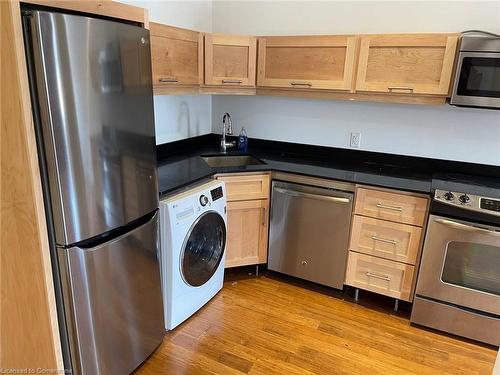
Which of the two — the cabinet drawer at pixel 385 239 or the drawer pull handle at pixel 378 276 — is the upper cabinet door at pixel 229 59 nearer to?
the cabinet drawer at pixel 385 239

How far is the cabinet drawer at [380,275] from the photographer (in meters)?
2.36

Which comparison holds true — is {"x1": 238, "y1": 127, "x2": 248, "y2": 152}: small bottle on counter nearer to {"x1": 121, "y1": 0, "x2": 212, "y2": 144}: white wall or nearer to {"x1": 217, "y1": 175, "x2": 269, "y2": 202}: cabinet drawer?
{"x1": 121, "y1": 0, "x2": 212, "y2": 144}: white wall

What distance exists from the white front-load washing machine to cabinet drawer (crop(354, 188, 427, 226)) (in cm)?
91

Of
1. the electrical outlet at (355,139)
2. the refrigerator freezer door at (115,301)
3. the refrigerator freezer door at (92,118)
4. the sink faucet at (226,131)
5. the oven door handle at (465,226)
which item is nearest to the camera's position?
the refrigerator freezer door at (92,118)

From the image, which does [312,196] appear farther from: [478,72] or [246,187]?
[478,72]

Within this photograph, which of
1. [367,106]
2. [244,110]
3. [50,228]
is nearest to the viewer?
[50,228]

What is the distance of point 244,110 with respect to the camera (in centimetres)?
319

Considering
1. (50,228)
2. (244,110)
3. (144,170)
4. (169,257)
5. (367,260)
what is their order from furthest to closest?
(244,110) < (367,260) < (169,257) < (144,170) < (50,228)

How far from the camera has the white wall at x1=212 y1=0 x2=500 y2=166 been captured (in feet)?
7.88

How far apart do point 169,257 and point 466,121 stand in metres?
2.14

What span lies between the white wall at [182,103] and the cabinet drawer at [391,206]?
1492 millimetres

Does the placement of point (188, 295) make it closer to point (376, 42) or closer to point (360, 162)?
point (360, 162)

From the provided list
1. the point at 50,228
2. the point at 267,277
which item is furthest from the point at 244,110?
the point at 50,228

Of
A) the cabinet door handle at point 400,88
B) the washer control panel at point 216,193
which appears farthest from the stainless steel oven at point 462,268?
the washer control panel at point 216,193
